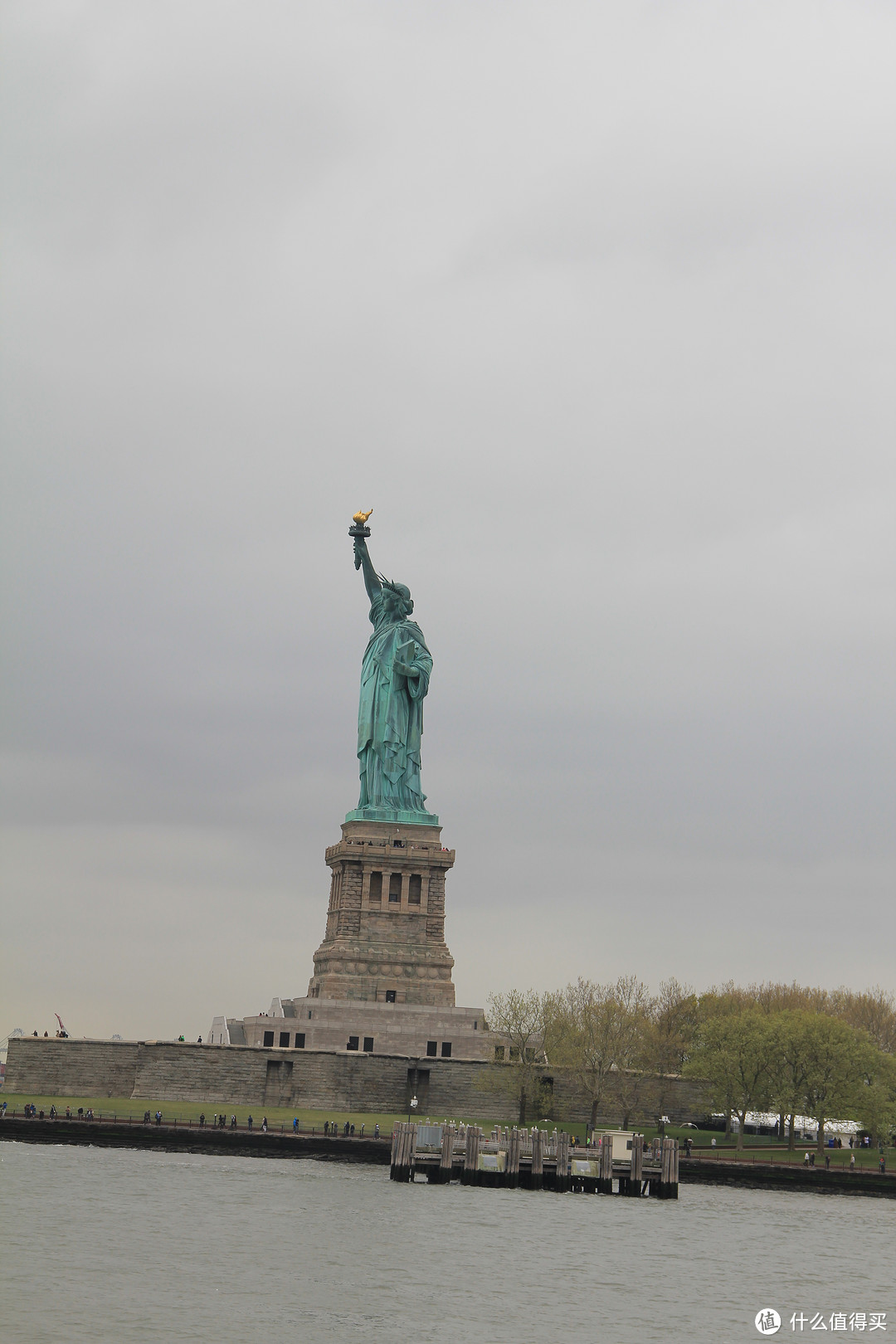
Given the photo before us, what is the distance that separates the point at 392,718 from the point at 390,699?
45.0 inches

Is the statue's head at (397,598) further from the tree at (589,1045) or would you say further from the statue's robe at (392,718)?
the tree at (589,1045)

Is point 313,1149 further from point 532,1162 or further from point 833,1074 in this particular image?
point 833,1074

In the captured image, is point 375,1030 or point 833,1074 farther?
point 375,1030

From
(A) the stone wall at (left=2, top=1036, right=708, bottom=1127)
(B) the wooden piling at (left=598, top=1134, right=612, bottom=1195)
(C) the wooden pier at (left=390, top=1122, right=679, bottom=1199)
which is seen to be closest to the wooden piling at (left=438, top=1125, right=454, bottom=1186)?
(C) the wooden pier at (left=390, top=1122, right=679, bottom=1199)

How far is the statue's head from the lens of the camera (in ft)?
307

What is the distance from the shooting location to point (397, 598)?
9375 cm

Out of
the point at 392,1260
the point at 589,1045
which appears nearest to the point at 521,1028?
the point at 589,1045

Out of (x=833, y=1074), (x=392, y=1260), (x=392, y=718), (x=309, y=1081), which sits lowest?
(x=392, y=1260)

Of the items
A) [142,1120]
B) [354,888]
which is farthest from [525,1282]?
[354,888]

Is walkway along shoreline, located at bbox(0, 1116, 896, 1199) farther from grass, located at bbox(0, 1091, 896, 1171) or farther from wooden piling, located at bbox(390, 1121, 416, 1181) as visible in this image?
wooden piling, located at bbox(390, 1121, 416, 1181)

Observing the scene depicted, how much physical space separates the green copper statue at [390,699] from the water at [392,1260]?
112 feet

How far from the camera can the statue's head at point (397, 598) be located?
93688mm

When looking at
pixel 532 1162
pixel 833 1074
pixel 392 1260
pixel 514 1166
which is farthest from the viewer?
pixel 833 1074

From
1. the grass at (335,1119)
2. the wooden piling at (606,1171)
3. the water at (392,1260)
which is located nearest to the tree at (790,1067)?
the grass at (335,1119)
